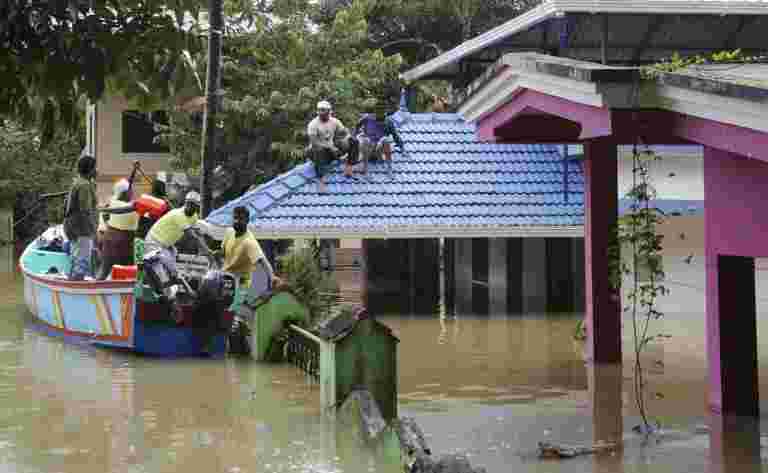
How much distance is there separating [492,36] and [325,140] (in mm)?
3909

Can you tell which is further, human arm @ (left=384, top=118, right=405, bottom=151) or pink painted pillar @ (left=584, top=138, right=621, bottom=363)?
human arm @ (left=384, top=118, right=405, bottom=151)

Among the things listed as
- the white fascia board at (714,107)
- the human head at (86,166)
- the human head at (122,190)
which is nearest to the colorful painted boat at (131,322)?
the human head at (122,190)

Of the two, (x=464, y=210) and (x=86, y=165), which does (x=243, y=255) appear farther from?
(x=464, y=210)

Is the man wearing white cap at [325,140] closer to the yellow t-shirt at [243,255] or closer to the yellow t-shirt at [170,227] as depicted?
the yellow t-shirt at [243,255]

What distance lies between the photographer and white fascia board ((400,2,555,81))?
58.7ft

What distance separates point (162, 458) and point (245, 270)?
700 centimetres

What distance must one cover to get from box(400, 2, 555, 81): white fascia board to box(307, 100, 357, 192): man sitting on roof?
4.80ft

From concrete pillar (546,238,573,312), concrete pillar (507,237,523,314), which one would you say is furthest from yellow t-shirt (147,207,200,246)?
concrete pillar (546,238,573,312)

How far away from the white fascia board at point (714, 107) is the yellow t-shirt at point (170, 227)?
761cm

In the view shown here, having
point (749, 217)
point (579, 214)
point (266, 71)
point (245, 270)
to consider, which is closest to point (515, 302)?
point (579, 214)

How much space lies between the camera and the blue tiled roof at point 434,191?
21.0 metres

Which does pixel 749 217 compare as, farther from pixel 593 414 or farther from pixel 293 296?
pixel 293 296

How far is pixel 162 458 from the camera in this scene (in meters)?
10.1

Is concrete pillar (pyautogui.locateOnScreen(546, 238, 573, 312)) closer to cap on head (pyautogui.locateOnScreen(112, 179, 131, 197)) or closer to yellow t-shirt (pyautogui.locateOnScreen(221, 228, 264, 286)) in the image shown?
yellow t-shirt (pyautogui.locateOnScreen(221, 228, 264, 286))
